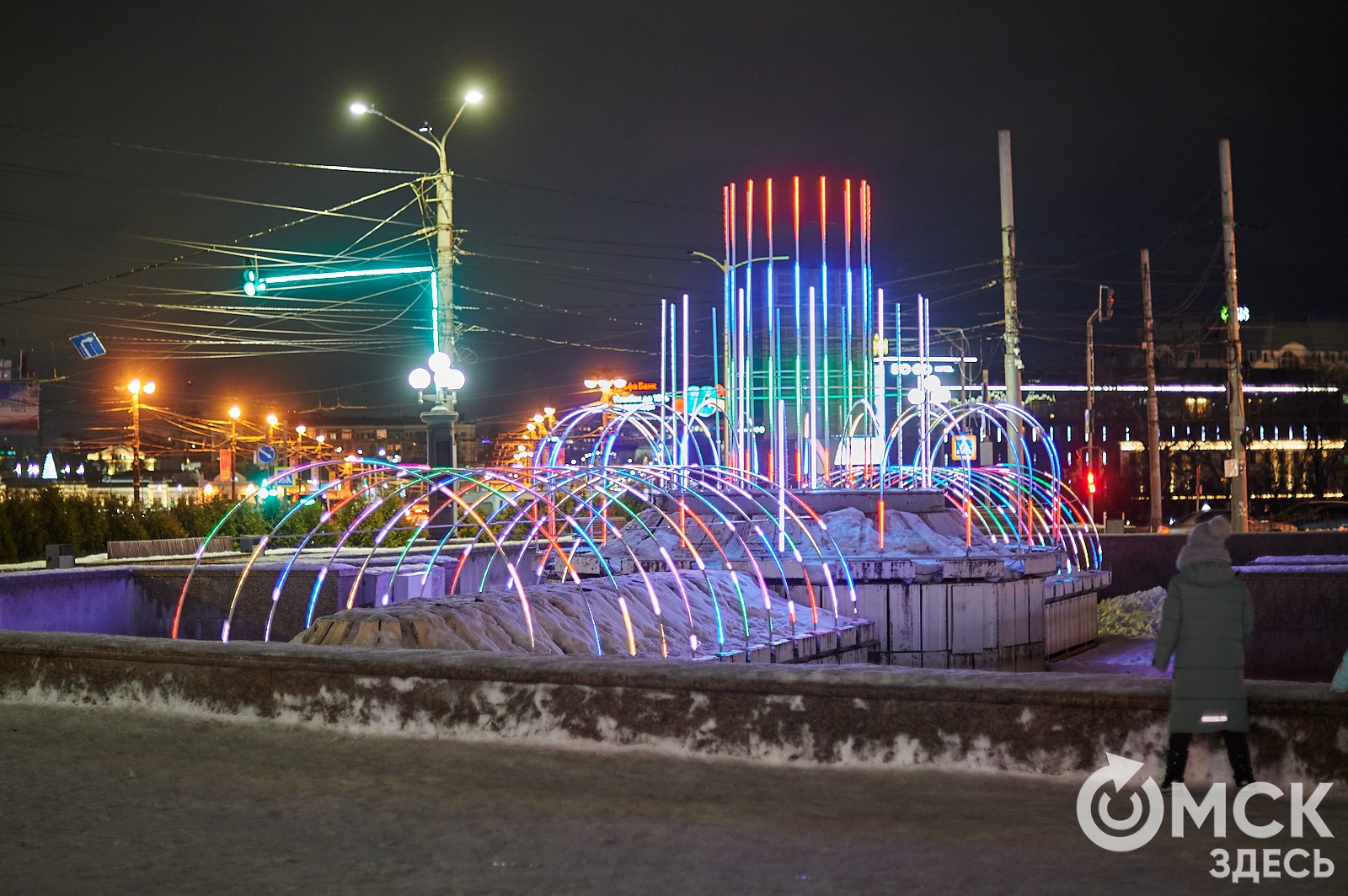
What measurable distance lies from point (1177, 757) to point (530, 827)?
2724mm

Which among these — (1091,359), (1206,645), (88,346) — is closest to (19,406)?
(88,346)

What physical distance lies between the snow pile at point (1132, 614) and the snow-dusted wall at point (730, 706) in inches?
595

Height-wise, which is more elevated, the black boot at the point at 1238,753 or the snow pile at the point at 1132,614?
the black boot at the point at 1238,753

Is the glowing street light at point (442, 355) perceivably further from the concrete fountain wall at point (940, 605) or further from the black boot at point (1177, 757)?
the black boot at point (1177, 757)

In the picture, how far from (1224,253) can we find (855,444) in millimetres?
12821

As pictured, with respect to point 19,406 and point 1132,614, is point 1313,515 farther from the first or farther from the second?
point 19,406

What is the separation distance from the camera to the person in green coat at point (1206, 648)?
231 inches

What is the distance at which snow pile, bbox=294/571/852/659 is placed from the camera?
35.5ft

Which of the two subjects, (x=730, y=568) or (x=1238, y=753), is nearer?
(x=1238, y=753)

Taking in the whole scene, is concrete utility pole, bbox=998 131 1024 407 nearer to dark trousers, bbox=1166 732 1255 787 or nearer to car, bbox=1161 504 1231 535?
car, bbox=1161 504 1231 535

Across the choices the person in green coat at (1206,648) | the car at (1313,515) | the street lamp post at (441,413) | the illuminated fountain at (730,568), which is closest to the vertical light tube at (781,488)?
the illuminated fountain at (730,568)

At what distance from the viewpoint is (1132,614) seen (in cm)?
2152

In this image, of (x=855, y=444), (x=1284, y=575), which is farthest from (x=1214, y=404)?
(x=1284, y=575)

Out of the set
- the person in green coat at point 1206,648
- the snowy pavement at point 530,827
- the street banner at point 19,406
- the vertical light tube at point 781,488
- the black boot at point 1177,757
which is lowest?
the snowy pavement at point 530,827
